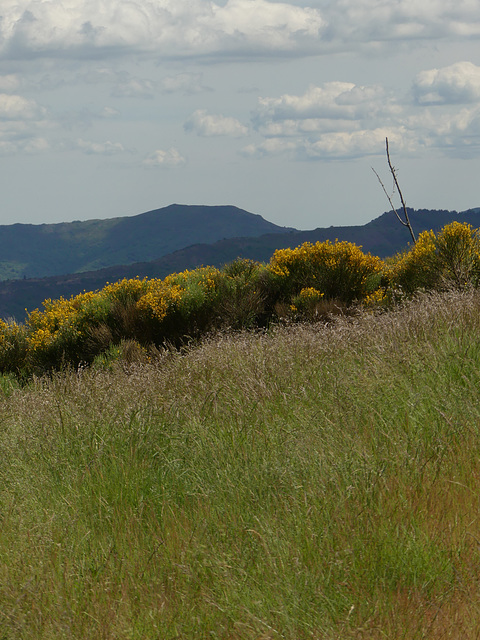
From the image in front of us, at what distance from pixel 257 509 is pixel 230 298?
356 inches

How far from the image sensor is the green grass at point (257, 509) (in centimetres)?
230

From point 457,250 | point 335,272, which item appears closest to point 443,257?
point 457,250

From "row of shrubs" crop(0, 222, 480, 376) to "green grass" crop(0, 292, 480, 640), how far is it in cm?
688

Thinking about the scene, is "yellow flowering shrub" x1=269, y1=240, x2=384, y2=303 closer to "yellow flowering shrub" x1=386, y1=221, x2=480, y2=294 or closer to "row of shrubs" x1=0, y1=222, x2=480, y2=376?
"row of shrubs" x1=0, y1=222, x2=480, y2=376

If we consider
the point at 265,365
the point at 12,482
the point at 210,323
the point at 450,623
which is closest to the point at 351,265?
the point at 210,323

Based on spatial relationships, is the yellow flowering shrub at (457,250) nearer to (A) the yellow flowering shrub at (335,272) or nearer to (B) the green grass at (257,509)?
(A) the yellow flowering shrub at (335,272)

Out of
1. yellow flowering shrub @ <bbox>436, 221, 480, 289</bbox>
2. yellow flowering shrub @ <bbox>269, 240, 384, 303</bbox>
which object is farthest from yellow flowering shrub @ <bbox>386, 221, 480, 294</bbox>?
yellow flowering shrub @ <bbox>269, 240, 384, 303</bbox>

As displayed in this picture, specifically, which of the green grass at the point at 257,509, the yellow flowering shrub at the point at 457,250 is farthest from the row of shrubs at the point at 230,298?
the green grass at the point at 257,509

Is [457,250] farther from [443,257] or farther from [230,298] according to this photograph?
[230,298]

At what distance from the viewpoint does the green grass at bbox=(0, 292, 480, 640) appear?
7.54 ft

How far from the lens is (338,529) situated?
257 centimetres

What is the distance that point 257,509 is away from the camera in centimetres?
285

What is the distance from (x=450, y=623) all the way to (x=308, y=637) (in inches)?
19.7

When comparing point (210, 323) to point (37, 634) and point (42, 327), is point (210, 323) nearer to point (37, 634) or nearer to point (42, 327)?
point (42, 327)
